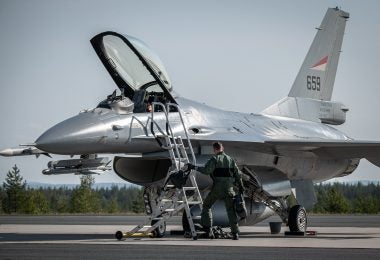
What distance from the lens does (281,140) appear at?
58.1ft

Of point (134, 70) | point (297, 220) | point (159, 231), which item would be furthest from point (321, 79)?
point (159, 231)

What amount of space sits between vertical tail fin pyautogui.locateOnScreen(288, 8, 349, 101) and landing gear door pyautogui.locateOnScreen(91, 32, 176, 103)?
649cm

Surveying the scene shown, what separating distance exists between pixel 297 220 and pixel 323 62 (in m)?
6.80

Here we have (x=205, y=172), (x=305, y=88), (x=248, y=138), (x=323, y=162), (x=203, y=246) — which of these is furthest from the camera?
(x=305, y=88)

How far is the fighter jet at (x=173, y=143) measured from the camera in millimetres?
15617

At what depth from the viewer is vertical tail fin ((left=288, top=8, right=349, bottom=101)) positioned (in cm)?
2288

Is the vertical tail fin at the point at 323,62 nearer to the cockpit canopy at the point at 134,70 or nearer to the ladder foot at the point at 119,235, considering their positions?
the cockpit canopy at the point at 134,70

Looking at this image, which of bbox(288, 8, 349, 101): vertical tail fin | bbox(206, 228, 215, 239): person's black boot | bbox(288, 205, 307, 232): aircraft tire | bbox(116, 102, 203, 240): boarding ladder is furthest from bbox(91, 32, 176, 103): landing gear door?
bbox(288, 8, 349, 101): vertical tail fin

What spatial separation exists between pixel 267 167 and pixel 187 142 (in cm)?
253

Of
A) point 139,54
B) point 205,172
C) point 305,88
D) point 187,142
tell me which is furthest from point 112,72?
point 305,88

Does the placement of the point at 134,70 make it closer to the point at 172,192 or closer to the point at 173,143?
the point at 173,143

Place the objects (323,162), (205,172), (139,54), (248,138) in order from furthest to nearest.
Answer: (323,162) → (248,138) → (139,54) → (205,172)

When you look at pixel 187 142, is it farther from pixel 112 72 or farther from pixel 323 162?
pixel 323 162

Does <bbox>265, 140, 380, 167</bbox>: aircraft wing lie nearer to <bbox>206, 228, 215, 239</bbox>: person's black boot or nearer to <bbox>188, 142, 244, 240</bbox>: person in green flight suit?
<bbox>188, 142, 244, 240</bbox>: person in green flight suit
